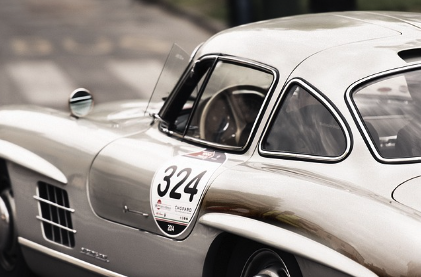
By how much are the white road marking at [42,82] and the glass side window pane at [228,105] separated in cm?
787

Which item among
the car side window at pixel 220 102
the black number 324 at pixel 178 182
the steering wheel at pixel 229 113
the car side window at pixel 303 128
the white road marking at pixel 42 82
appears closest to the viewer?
the car side window at pixel 303 128

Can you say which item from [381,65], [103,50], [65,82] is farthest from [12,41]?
[381,65]

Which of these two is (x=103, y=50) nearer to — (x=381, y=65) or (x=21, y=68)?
(x=21, y=68)

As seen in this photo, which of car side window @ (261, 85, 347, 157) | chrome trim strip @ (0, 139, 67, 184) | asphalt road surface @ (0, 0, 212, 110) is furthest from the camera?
asphalt road surface @ (0, 0, 212, 110)

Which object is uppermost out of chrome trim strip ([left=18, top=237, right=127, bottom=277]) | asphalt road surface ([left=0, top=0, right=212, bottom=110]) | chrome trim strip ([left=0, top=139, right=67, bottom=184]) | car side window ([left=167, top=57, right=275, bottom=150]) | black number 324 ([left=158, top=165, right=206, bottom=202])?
car side window ([left=167, top=57, right=275, bottom=150])

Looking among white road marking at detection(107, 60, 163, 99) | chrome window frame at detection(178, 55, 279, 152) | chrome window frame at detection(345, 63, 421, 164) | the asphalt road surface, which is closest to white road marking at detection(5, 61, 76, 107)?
the asphalt road surface

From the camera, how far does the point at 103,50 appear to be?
60.4 feet

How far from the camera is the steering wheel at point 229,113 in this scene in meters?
5.48

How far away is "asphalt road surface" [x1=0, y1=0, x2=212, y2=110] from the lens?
14.6 metres

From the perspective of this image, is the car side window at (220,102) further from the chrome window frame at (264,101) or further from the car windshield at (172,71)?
the car windshield at (172,71)

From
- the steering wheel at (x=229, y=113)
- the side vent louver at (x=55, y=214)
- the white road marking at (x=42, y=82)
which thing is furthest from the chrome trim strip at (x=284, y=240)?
the white road marking at (x=42, y=82)

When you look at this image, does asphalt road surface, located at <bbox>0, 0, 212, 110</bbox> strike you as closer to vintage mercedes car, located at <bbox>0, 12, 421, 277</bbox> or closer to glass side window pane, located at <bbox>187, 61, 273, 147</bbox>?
vintage mercedes car, located at <bbox>0, 12, 421, 277</bbox>

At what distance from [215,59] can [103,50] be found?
1323 cm

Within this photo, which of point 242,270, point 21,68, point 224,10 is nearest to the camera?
point 242,270
